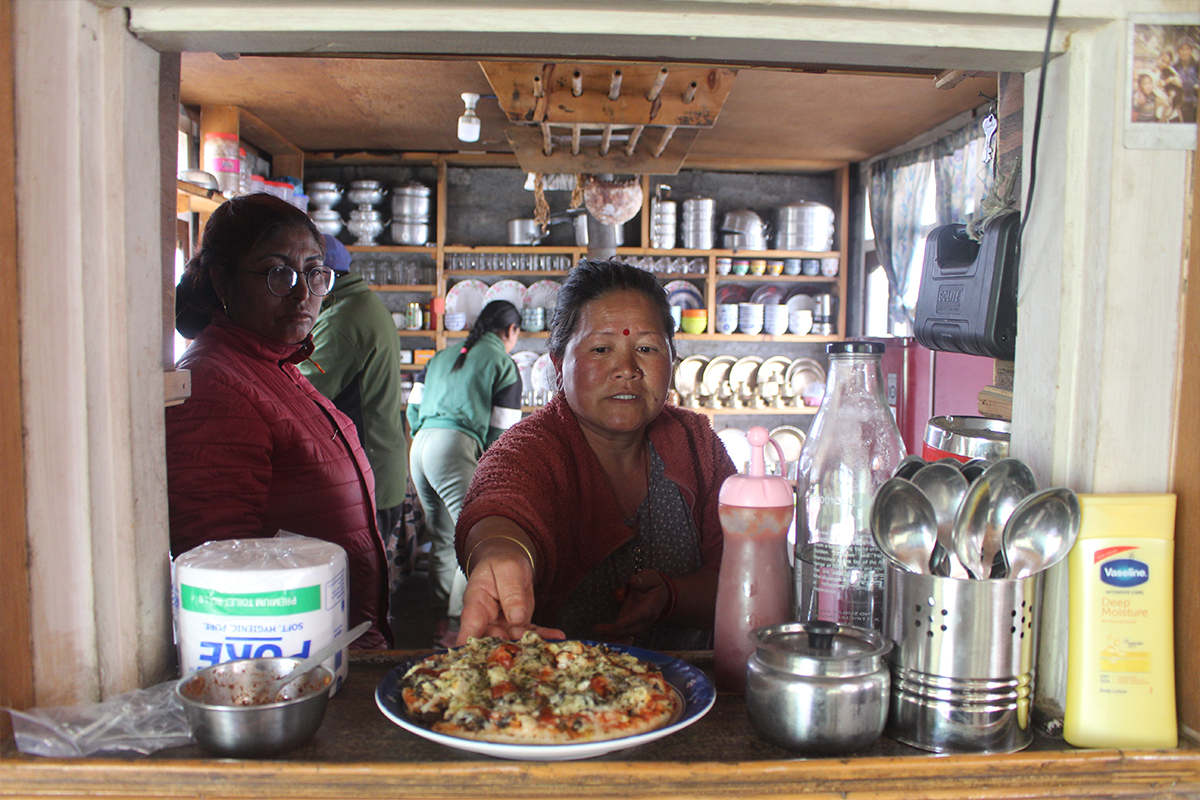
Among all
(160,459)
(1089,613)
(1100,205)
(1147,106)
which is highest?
(1147,106)

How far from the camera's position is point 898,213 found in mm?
5258

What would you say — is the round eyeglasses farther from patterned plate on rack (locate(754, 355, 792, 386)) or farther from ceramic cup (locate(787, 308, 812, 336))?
ceramic cup (locate(787, 308, 812, 336))

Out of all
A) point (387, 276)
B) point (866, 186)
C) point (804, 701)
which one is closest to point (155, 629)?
point (804, 701)

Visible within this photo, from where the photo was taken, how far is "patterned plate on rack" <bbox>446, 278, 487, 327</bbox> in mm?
5734

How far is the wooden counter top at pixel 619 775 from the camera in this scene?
726 mm

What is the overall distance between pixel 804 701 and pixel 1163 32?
795mm

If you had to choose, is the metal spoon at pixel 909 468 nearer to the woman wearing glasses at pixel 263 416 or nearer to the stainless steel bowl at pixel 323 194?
the woman wearing glasses at pixel 263 416

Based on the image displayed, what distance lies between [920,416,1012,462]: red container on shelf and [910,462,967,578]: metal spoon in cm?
25

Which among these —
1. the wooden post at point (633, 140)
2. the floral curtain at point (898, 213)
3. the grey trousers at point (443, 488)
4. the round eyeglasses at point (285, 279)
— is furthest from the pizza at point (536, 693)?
the floral curtain at point (898, 213)

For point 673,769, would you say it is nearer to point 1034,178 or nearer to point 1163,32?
point 1034,178

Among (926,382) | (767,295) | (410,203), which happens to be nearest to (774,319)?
(767,295)

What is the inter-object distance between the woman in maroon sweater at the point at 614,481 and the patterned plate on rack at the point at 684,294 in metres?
4.16

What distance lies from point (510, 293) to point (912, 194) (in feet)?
9.42

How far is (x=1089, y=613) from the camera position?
Result: 786mm
